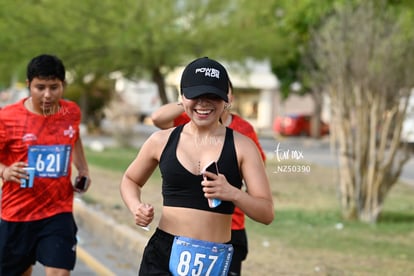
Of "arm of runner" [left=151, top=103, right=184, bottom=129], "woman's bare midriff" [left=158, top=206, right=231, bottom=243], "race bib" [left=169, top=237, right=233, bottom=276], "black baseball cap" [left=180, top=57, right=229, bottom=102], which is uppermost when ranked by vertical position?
"black baseball cap" [left=180, top=57, right=229, bottom=102]

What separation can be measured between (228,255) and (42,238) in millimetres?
2055

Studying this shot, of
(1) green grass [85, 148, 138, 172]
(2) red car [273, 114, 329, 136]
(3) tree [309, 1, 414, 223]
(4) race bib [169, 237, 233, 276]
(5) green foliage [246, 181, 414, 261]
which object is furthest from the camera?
(2) red car [273, 114, 329, 136]

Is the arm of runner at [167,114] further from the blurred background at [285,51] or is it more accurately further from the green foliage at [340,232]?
the green foliage at [340,232]

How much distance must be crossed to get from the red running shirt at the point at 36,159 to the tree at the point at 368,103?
20.7 ft

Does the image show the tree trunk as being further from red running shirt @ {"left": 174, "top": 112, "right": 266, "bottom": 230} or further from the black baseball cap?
the black baseball cap

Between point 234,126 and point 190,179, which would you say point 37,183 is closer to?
point 234,126

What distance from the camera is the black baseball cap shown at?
3.92m

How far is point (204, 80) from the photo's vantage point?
394 cm

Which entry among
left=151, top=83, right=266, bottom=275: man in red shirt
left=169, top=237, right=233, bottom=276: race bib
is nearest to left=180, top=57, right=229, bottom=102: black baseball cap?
left=169, top=237, right=233, bottom=276: race bib

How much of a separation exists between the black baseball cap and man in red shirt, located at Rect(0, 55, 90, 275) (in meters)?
2.02

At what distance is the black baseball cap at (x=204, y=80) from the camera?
12.9 ft

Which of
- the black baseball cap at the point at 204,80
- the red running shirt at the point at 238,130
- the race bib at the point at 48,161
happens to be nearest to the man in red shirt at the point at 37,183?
the race bib at the point at 48,161

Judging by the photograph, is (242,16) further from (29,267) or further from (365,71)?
(29,267)

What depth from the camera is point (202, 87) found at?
154 inches
